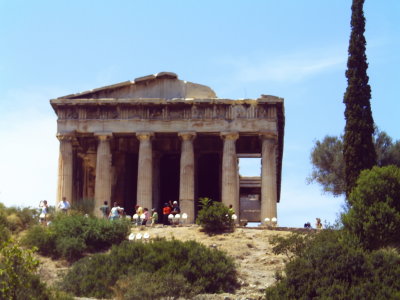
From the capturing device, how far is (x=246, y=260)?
3141 cm

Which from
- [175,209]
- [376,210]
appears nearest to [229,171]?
[175,209]

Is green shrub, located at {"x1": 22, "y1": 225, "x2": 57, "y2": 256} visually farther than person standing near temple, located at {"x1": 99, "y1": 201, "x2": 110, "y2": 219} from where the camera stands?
No

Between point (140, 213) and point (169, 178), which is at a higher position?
point (169, 178)

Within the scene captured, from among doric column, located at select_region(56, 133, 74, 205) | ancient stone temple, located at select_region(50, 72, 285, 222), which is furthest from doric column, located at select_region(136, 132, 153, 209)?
doric column, located at select_region(56, 133, 74, 205)

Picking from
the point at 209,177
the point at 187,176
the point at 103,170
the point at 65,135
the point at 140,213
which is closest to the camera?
the point at 140,213

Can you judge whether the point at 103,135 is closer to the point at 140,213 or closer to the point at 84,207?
the point at 84,207

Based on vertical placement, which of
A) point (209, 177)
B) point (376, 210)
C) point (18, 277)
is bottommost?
point (18, 277)

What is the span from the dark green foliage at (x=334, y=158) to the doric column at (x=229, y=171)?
11979 millimetres

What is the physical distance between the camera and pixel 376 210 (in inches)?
1179

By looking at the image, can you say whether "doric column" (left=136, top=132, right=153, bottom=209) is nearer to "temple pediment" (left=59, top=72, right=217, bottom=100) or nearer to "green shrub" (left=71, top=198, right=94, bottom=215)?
"temple pediment" (left=59, top=72, right=217, bottom=100)

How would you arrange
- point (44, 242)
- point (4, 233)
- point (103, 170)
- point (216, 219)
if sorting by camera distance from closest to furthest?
1. point (4, 233)
2. point (44, 242)
3. point (216, 219)
4. point (103, 170)

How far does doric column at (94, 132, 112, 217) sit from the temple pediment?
1895mm

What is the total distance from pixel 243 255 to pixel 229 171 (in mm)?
9226

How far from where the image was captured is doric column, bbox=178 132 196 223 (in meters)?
40.5
